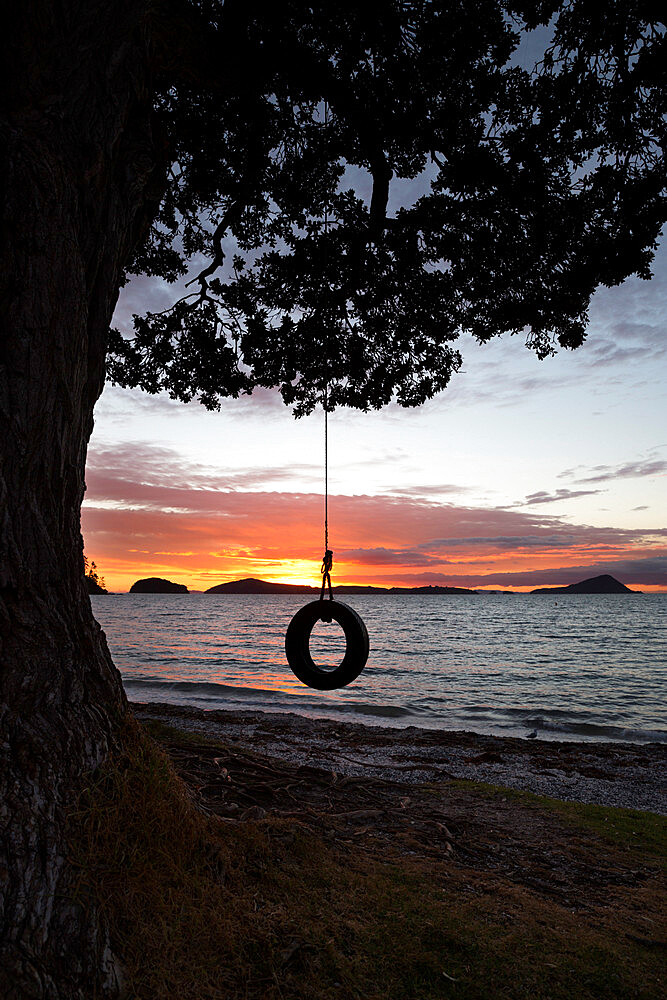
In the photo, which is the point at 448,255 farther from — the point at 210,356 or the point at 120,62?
the point at 120,62

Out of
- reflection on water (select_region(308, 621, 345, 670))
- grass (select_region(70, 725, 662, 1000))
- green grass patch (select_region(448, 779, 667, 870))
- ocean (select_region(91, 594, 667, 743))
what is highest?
grass (select_region(70, 725, 662, 1000))

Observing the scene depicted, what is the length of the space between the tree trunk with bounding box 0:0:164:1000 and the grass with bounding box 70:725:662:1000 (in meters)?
0.18

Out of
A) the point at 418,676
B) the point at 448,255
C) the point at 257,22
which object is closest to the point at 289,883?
the point at 448,255

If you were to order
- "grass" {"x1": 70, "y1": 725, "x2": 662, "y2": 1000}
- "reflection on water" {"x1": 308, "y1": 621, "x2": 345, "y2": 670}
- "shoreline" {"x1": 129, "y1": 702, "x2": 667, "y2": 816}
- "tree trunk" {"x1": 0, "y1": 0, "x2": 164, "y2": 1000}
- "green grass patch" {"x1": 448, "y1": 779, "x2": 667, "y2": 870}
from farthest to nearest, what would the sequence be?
"reflection on water" {"x1": 308, "y1": 621, "x2": 345, "y2": 670}, "shoreline" {"x1": 129, "y1": 702, "x2": 667, "y2": 816}, "green grass patch" {"x1": 448, "y1": 779, "x2": 667, "y2": 870}, "grass" {"x1": 70, "y1": 725, "x2": 662, "y2": 1000}, "tree trunk" {"x1": 0, "y1": 0, "x2": 164, "y2": 1000}

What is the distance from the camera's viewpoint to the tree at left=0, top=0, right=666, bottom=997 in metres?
2.87

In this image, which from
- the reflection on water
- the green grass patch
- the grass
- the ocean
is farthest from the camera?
the reflection on water

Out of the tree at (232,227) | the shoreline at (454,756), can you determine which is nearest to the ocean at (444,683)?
the shoreline at (454,756)

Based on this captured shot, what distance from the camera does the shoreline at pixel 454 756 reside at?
8.58 metres

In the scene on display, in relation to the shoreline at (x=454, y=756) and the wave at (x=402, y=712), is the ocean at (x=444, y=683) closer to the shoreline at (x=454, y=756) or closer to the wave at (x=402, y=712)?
the wave at (x=402, y=712)

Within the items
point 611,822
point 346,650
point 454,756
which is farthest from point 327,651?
point 346,650

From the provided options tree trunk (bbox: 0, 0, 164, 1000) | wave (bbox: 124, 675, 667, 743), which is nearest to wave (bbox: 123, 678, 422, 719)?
wave (bbox: 124, 675, 667, 743)

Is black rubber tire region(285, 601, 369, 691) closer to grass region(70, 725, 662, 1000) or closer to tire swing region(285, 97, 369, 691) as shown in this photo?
tire swing region(285, 97, 369, 691)

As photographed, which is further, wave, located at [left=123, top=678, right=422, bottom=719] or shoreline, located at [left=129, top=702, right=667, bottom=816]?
wave, located at [left=123, top=678, right=422, bottom=719]

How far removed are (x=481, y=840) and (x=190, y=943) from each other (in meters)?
3.25
